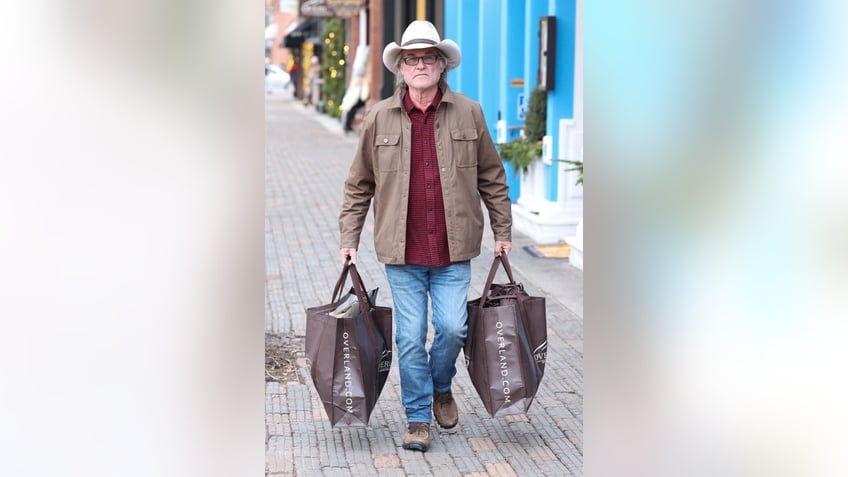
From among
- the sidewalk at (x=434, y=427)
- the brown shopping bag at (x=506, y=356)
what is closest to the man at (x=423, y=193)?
the brown shopping bag at (x=506, y=356)

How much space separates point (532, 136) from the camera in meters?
12.2

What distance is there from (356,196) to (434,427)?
3.56 feet

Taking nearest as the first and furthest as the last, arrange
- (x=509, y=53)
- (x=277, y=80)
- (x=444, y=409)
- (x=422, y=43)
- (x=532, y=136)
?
(x=422, y=43), (x=444, y=409), (x=532, y=136), (x=509, y=53), (x=277, y=80)

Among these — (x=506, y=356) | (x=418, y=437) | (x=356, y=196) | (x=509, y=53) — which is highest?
(x=509, y=53)

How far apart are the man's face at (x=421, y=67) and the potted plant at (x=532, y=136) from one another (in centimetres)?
678

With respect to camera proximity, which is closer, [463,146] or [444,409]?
[463,146]

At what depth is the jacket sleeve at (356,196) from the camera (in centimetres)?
527

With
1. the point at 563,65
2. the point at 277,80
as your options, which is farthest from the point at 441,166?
the point at 277,80

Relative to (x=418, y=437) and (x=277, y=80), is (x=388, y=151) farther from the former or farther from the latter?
(x=277, y=80)

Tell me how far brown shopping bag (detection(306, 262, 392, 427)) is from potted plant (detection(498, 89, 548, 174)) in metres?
6.85

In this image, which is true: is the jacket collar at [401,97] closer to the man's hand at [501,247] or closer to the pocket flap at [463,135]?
the pocket flap at [463,135]

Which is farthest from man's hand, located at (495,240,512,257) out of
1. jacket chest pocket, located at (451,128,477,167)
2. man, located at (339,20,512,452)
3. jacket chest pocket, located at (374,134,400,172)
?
jacket chest pocket, located at (374,134,400,172)

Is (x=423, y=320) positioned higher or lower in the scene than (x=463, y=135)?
lower
